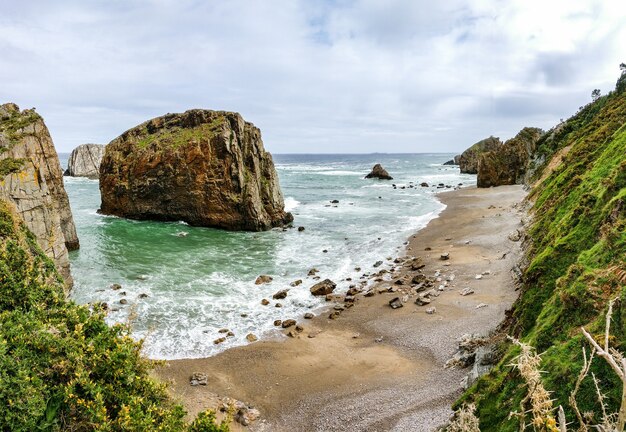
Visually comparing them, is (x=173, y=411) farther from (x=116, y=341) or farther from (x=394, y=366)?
(x=394, y=366)

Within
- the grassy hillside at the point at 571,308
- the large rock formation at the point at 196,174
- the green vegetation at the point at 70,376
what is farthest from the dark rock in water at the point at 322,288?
the large rock formation at the point at 196,174

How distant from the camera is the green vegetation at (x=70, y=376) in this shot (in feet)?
18.2

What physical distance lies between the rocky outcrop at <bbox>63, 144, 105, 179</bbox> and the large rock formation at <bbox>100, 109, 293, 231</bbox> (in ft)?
218

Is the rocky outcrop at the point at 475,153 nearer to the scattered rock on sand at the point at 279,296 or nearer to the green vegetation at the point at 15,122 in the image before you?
the scattered rock on sand at the point at 279,296

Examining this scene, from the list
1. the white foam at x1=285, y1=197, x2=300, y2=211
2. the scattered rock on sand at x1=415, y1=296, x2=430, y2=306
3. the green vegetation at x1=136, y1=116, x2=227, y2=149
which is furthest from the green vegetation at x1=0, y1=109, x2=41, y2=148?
the white foam at x1=285, y1=197, x2=300, y2=211

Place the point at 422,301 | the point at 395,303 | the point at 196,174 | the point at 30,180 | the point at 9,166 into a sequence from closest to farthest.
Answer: the point at 9,166, the point at 422,301, the point at 30,180, the point at 395,303, the point at 196,174

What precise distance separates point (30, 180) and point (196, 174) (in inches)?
775

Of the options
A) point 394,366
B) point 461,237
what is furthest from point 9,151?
point 461,237

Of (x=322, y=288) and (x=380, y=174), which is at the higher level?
(x=380, y=174)

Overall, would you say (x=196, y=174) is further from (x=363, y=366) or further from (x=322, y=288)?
(x=363, y=366)

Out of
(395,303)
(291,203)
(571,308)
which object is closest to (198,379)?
(395,303)

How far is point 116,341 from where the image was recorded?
699 centimetres

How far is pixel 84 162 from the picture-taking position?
102 m

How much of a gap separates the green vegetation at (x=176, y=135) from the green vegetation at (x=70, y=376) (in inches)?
1256
